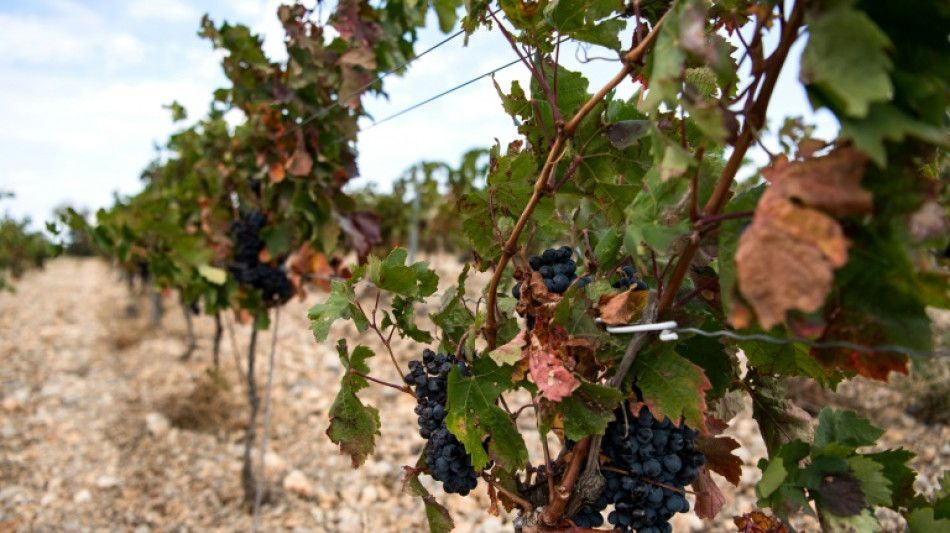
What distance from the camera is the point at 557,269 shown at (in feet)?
4.08

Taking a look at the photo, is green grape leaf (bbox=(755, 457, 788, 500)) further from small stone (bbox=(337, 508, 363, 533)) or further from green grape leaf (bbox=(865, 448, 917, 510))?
small stone (bbox=(337, 508, 363, 533))

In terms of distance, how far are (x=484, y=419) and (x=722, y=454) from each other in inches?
21.9

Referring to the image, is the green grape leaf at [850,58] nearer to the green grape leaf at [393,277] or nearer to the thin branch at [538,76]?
the thin branch at [538,76]

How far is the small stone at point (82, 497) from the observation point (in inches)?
150

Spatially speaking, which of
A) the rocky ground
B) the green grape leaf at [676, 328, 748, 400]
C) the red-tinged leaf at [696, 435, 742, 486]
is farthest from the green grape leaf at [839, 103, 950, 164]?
the rocky ground

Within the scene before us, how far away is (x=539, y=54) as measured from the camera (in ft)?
3.91

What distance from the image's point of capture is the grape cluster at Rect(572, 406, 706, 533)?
1183mm

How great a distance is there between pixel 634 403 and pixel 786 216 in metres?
0.53

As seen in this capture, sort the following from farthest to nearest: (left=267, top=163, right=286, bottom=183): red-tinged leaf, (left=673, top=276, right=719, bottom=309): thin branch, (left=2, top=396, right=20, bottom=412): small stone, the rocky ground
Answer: (left=2, top=396, right=20, bottom=412): small stone, the rocky ground, (left=267, top=163, right=286, bottom=183): red-tinged leaf, (left=673, top=276, right=719, bottom=309): thin branch

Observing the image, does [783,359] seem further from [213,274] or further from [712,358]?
[213,274]

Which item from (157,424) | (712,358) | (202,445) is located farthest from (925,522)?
(157,424)

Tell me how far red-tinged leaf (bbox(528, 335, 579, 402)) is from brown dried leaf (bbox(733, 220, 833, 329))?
374mm

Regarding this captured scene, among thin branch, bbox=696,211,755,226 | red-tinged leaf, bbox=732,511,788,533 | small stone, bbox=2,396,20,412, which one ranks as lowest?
small stone, bbox=2,396,20,412

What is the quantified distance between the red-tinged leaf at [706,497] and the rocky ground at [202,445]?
4.62ft
